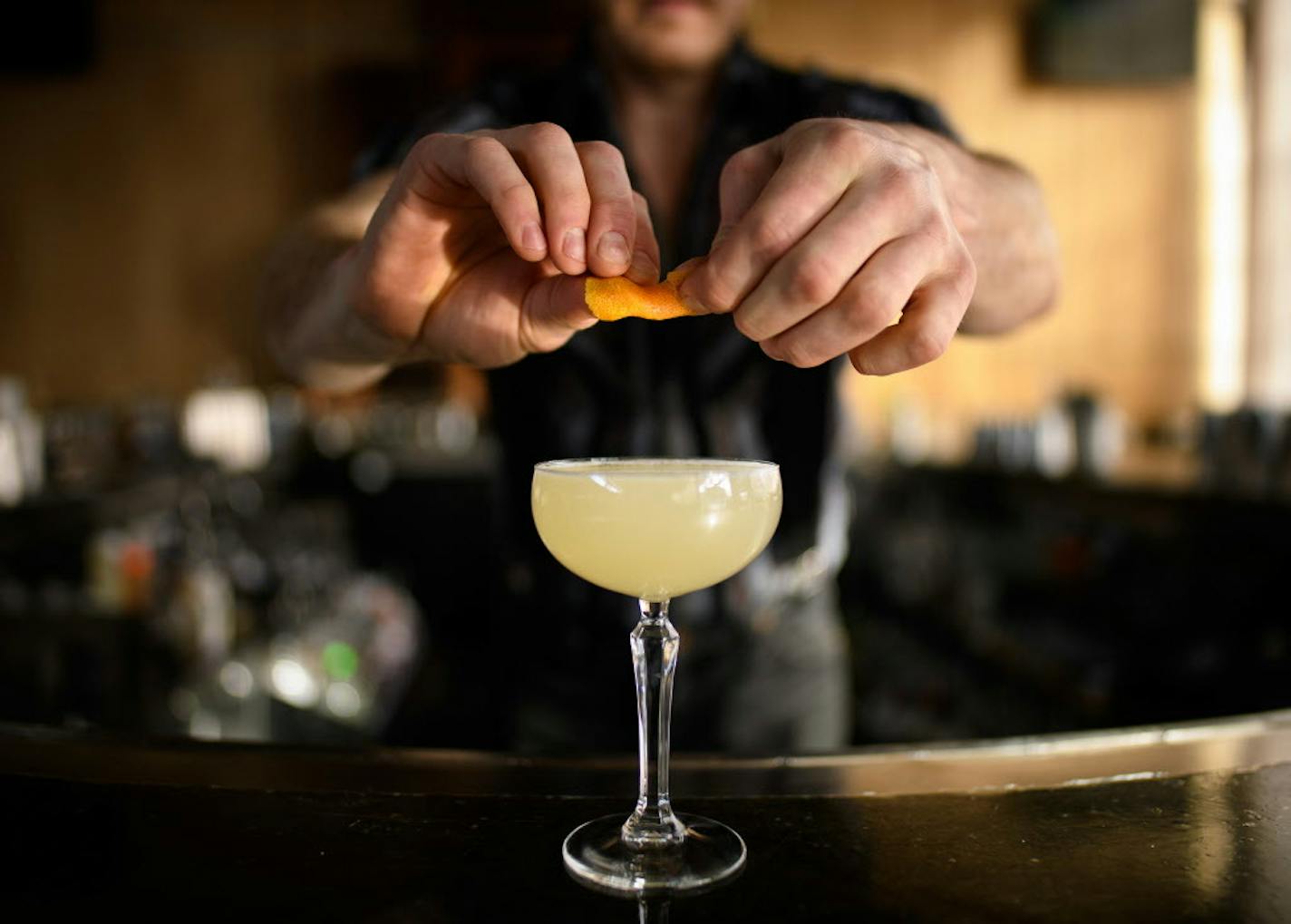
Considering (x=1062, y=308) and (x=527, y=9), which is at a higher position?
(x=527, y=9)

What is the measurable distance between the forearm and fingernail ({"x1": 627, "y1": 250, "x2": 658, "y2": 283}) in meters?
0.24

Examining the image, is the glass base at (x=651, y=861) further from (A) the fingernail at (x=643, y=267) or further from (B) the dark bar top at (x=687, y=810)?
(A) the fingernail at (x=643, y=267)

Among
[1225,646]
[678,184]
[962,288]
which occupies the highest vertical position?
[678,184]

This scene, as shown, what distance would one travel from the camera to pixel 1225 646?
90.8 inches

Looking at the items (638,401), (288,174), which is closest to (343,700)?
(638,401)

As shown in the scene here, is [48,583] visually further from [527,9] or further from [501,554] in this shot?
[527,9]

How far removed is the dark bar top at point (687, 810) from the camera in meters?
0.70

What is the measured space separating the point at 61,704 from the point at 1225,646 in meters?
2.40

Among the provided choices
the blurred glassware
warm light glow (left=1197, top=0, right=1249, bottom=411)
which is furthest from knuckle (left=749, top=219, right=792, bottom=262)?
warm light glow (left=1197, top=0, right=1249, bottom=411)

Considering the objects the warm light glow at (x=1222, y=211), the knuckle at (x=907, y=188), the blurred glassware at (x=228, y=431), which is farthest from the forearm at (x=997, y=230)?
the warm light glow at (x=1222, y=211)

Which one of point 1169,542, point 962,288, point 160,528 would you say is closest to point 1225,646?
point 1169,542

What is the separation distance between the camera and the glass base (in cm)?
73

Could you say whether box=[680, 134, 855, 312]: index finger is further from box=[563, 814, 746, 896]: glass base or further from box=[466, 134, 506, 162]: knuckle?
box=[563, 814, 746, 896]: glass base

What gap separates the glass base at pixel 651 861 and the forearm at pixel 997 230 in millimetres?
525
